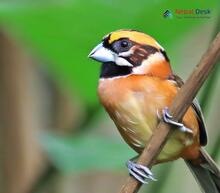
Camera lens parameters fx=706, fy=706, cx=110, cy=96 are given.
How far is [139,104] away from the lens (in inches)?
16.3

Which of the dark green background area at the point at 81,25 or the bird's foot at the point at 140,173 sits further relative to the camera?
the dark green background area at the point at 81,25

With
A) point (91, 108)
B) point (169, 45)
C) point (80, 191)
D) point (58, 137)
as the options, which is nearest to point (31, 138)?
point (80, 191)

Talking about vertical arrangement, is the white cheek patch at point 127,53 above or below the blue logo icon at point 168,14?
below

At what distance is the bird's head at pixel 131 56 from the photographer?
1.38 ft

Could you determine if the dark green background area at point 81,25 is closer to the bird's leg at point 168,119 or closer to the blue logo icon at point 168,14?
the blue logo icon at point 168,14

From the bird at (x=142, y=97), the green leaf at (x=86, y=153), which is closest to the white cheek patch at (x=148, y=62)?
the bird at (x=142, y=97)

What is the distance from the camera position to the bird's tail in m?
0.44

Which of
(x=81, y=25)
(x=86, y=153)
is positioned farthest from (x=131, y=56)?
(x=86, y=153)

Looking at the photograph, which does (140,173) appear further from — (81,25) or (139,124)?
(81,25)

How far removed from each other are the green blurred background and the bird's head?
6 centimetres

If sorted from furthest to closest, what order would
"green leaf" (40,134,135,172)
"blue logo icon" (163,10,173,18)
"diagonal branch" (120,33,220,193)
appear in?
"green leaf" (40,134,135,172)
"blue logo icon" (163,10,173,18)
"diagonal branch" (120,33,220,193)

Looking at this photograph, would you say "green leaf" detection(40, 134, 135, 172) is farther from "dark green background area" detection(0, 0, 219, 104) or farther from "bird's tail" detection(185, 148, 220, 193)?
"bird's tail" detection(185, 148, 220, 193)

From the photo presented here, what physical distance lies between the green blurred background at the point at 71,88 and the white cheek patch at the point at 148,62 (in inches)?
2.5

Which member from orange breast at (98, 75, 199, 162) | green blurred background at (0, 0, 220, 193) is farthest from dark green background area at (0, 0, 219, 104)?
orange breast at (98, 75, 199, 162)
